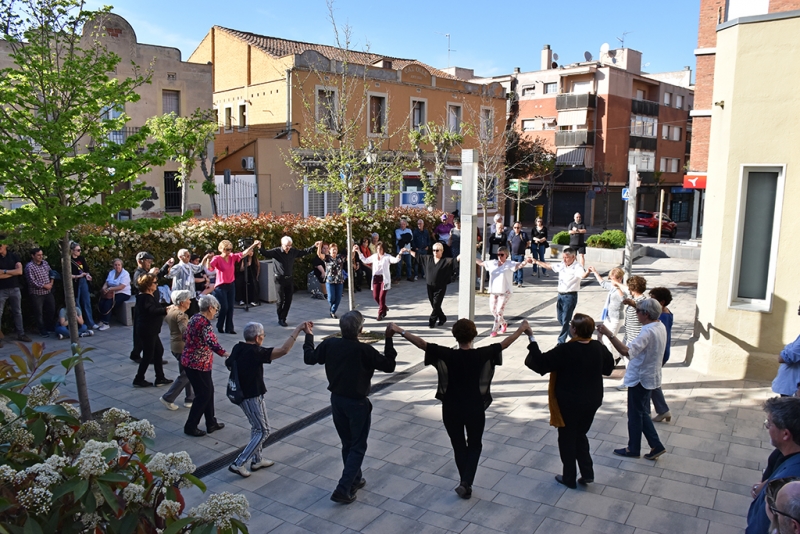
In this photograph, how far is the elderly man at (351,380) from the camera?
5512 mm

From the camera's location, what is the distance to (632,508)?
559cm

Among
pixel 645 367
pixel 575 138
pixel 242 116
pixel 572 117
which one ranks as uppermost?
pixel 572 117

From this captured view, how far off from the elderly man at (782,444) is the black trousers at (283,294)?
30.2ft

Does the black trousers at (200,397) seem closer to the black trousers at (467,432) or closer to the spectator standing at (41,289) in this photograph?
the black trousers at (467,432)

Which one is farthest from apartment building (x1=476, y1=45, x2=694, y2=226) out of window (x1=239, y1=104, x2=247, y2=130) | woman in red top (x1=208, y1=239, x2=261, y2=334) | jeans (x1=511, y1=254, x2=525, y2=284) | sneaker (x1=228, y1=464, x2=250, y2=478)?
sneaker (x1=228, y1=464, x2=250, y2=478)

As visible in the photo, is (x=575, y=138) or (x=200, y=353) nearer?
(x=200, y=353)

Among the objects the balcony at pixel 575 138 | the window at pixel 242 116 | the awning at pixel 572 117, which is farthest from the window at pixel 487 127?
the awning at pixel 572 117

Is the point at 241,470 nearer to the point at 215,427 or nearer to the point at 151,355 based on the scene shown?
the point at 215,427

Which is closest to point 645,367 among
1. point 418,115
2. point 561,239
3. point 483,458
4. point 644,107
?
point 483,458

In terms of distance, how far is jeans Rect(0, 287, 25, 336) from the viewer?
10445mm

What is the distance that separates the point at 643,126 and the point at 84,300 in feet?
147

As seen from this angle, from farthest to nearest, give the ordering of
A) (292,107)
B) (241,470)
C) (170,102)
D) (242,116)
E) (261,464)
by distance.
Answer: (242,116) → (170,102) → (292,107) → (261,464) → (241,470)

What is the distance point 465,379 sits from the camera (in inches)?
213

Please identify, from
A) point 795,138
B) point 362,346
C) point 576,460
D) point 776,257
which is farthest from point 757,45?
point 362,346
